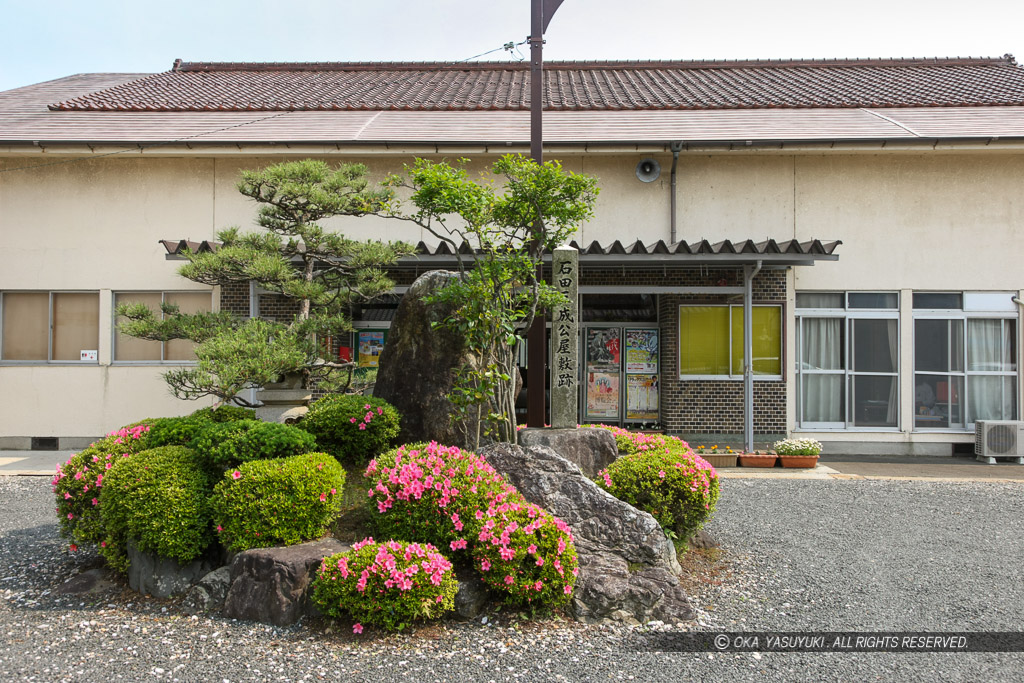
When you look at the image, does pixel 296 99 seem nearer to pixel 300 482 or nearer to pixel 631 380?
pixel 631 380

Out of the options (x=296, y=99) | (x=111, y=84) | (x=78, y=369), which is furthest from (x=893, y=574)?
(x=111, y=84)

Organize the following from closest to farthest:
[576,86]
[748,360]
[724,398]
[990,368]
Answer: [748,360], [724,398], [990,368], [576,86]

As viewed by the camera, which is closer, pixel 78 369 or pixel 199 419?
pixel 199 419

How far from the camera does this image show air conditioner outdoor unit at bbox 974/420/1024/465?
11.4 meters

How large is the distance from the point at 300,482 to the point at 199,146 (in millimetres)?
9088

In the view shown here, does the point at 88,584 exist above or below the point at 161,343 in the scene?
below

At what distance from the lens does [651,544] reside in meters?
4.80

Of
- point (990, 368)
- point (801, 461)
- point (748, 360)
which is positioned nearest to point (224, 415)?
point (748, 360)

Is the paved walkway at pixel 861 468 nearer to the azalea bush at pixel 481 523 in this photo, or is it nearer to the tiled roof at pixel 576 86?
the azalea bush at pixel 481 523

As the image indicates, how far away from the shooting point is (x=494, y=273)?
5656 mm

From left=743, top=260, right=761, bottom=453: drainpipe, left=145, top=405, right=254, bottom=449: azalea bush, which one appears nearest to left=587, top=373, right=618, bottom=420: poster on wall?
left=743, top=260, right=761, bottom=453: drainpipe

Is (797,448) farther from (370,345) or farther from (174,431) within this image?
(174,431)

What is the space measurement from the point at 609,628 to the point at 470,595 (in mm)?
848

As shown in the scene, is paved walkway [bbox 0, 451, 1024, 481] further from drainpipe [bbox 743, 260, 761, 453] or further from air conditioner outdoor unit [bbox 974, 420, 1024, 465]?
drainpipe [bbox 743, 260, 761, 453]
